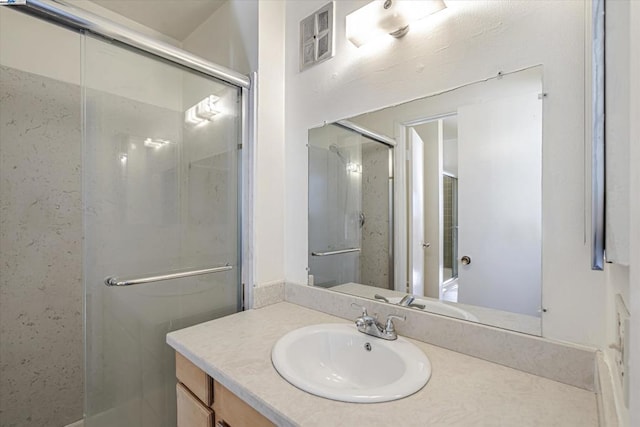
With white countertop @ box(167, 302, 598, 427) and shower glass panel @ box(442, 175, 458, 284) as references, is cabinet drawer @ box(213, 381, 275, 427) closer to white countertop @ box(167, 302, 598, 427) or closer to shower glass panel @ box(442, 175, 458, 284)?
white countertop @ box(167, 302, 598, 427)

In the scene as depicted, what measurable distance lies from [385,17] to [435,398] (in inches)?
48.7

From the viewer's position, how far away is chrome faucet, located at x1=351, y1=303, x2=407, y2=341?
1.01m

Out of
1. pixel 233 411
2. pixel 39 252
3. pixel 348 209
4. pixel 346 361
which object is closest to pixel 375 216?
→ pixel 348 209

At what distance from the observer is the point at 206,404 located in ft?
3.12

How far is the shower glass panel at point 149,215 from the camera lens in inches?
44.2

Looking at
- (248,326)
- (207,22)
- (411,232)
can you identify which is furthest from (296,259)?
(207,22)

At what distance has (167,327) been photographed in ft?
4.28

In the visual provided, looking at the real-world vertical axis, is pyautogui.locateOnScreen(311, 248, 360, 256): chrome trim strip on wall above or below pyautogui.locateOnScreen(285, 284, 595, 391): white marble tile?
above

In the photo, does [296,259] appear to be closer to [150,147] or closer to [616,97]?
[150,147]

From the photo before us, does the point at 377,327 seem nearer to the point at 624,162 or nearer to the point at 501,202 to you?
the point at 501,202

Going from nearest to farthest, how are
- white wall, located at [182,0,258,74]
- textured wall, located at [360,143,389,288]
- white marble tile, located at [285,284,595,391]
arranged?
white marble tile, located at [285,284,595,391]
textured wall, located at [360,143,389,288]
white wall, located at [182,0,258,74]

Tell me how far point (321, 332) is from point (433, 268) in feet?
1.58

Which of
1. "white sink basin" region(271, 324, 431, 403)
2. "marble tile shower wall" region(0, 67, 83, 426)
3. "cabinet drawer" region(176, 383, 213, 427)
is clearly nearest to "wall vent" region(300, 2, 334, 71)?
"white sink basin" region(271, 324, 431, 403)

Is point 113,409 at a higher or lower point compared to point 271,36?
lower
